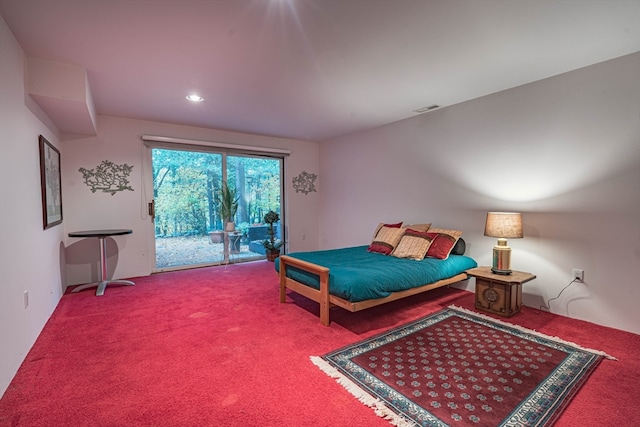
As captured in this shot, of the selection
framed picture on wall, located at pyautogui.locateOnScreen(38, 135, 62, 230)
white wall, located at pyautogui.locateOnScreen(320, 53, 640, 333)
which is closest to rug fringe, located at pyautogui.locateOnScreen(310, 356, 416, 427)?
white wall, located at pyautogui.locateOnScreen(320, 53, 640, 333)

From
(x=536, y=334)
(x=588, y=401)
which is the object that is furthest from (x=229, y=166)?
(x=588, y=401)

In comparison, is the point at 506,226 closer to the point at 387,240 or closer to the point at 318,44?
the point at 387,240

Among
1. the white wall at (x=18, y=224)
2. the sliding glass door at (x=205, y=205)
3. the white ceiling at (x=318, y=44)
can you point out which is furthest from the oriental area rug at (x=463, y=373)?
the sliding glass door at (x=205, y=205)

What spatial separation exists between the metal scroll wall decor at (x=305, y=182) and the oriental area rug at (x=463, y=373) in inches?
157

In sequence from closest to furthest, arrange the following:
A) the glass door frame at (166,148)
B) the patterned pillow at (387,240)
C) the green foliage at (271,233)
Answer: the patterned pillow at (387,240) → the glass door frame at (166,148) → the green foliage at (271,233)

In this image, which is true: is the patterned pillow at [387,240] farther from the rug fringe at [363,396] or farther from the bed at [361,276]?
the rug fringe at [363,396]

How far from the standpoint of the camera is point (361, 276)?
103 inches

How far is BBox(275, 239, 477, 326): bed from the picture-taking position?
2547 millimetres

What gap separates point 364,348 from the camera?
2.29m

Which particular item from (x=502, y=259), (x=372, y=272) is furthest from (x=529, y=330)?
(x=372, y=272)

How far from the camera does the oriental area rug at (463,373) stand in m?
1.59

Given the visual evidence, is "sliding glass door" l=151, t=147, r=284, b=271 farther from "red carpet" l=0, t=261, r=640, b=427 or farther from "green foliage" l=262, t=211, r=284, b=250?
"red carpet" l=0, t=261, r=640, b=427

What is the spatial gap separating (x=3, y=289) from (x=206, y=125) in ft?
11.7

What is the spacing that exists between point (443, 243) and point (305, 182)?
3.39 meters
